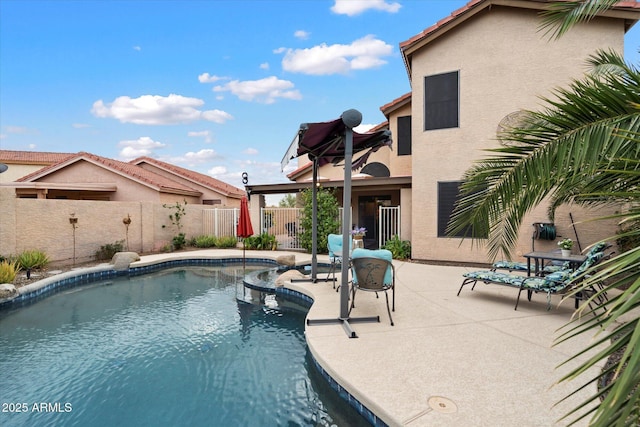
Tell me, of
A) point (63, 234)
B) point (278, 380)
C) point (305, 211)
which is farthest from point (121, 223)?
point (278, 380)

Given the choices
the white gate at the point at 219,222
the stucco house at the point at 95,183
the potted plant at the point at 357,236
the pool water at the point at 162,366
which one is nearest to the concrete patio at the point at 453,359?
the pool water at the point at 162,366

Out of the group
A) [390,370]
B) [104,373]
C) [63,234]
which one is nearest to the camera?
[390,370]

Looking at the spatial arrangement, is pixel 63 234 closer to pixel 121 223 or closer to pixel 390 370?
pixel 121 223

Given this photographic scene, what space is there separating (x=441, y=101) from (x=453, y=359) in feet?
30.3

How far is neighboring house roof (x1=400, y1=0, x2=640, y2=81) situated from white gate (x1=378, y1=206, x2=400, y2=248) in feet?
18.6

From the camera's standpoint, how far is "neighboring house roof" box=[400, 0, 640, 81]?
8945 millimetres

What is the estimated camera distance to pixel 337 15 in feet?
47.9

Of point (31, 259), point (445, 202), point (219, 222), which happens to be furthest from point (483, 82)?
point (31, 259)

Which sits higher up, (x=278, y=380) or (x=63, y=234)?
(x=63, y=234)

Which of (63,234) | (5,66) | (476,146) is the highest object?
(5,66)

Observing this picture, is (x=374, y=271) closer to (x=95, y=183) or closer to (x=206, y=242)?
(x=206, y=242)

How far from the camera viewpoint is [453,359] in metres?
4.05

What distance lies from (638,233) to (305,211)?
12639 mm

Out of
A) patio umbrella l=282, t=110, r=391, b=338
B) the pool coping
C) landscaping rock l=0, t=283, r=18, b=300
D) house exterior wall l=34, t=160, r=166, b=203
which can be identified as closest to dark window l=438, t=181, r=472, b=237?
patio umbrella l=282, t=110, r=391, b=338
